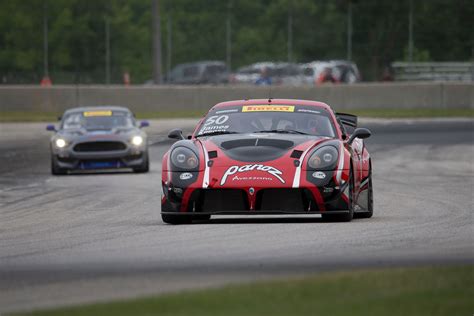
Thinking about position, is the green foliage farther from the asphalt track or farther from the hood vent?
the hood vent

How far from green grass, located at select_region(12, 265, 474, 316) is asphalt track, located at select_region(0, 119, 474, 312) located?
43 cm

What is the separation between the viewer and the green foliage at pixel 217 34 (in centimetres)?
5125

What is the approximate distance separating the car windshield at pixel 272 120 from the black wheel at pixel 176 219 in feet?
3.35

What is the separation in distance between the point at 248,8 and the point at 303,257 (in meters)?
54.0

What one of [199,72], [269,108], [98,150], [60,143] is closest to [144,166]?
[98,150]

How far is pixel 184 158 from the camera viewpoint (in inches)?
488

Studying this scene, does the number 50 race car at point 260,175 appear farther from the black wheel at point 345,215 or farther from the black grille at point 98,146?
the black grille at point 98,146

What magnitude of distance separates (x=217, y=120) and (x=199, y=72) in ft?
145

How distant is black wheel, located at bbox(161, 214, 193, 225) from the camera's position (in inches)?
493

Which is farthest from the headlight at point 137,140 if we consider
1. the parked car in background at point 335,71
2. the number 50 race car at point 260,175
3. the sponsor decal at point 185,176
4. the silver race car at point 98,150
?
the parked car in background at point 335,71

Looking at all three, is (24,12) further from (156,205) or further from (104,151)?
(156,205)

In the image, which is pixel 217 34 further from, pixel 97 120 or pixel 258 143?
pixel 258 143

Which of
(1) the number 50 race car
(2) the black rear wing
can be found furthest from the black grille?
(1) the number 50 race car

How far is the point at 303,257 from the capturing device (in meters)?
9.45
